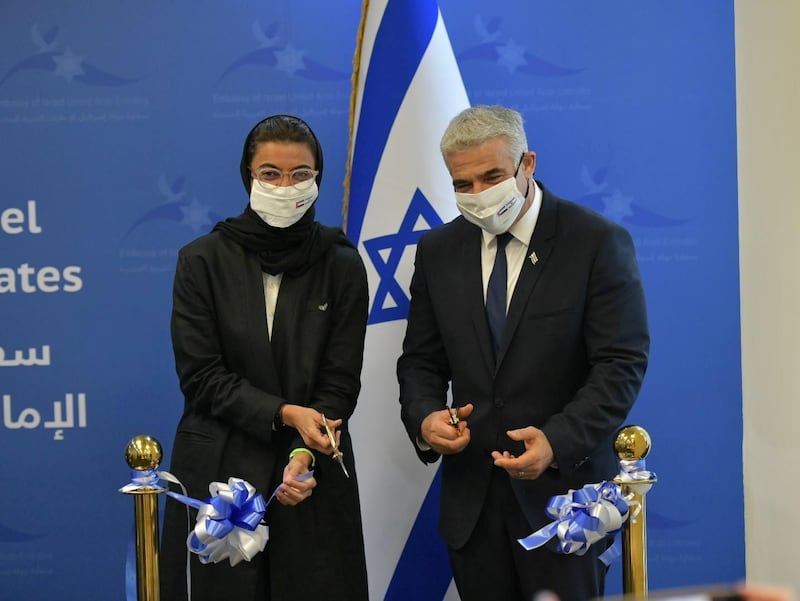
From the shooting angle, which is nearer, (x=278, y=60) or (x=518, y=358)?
(x=518, y=358)

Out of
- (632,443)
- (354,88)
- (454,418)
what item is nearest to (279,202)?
(454,418)

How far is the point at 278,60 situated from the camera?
3508 mm

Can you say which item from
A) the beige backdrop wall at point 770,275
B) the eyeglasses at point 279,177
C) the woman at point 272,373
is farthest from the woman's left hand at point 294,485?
the beige backdrop wall at point 770,275

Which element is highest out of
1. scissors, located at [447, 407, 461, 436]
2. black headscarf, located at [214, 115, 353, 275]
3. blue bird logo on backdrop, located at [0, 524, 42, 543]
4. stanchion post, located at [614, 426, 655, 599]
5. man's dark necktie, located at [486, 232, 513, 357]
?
black headscarf, located at [214, 115, 353, 275]

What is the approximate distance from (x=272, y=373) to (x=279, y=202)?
1.36ft

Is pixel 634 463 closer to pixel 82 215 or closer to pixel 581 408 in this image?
pixel 581 408

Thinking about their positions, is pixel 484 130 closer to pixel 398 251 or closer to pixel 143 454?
pixel 398 251

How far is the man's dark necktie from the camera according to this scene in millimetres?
2367

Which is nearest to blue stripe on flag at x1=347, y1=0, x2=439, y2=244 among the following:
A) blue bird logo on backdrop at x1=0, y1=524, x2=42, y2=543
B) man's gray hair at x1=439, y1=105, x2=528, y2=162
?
man's gray hair at x1=439, y1=105, x2=528, y2=162

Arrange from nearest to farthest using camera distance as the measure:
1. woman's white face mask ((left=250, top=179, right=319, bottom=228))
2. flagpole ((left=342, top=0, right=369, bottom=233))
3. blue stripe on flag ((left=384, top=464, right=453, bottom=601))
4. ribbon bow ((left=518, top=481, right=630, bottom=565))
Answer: ribbon bow ((left=518, top=481, right=630, bottom=565)) → woman's white face mask ((left=250, top=179, right=319, bottom=228)) → blue stripe on flag ((left=384, top=464, right=453, bottom=601)) → flagpole ((left=342, top=0, right=369, bottom=233))

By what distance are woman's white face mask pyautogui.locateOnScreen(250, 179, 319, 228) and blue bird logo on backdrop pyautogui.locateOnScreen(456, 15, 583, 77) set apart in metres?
1.25

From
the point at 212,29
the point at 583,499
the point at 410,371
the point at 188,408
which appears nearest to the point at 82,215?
the point at 212,29

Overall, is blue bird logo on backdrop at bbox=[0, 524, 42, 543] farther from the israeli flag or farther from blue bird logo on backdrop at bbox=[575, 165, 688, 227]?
blue bird logo on backdrop at bbox=[575, 165, 688, 227]

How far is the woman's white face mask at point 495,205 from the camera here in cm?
235
